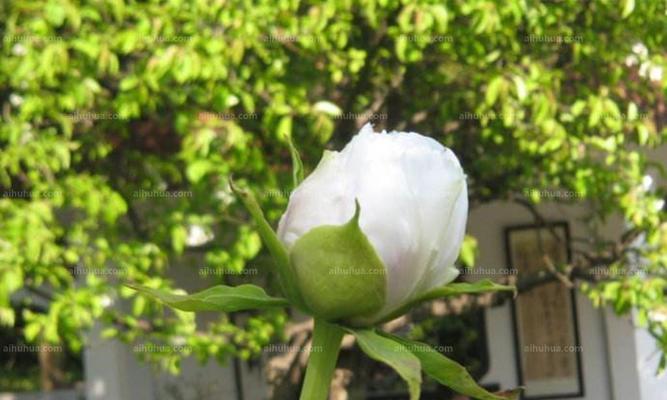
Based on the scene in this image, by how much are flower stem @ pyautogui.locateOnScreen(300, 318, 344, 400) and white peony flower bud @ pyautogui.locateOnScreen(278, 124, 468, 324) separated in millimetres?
12

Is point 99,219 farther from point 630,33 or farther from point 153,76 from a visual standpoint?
point 630,33

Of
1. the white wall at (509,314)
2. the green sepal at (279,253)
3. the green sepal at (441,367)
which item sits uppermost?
the white wall at (509,314)

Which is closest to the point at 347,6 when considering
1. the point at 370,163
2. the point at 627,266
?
the point at 627,266

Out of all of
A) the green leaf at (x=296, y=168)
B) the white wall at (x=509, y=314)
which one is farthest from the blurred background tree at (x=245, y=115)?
the green leaf at (x=296, y=168)

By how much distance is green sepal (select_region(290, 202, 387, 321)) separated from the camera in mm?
593

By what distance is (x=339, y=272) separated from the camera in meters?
0.60

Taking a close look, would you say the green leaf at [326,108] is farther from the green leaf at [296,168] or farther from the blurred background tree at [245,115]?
the green leaf at [296,168]

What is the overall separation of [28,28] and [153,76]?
395 millimetres

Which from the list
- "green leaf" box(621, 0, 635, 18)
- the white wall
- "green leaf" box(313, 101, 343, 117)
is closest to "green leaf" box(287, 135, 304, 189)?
"green leaf" box(313, 101, 343, 117)

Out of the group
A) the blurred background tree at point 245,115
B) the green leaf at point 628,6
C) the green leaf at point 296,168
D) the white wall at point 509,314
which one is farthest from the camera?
the white wall at point 509,314

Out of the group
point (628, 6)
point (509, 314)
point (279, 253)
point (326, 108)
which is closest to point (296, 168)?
point (279, 253)

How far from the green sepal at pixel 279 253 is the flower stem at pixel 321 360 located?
1 cm

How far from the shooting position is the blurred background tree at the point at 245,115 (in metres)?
3.69

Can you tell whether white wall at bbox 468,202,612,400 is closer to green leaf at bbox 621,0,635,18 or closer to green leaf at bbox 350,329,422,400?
green leaf at bbox 621,0,635,18
